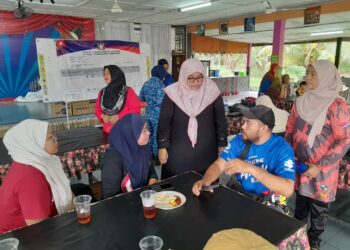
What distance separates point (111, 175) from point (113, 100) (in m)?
1.39

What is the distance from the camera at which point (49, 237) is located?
3.45 ft

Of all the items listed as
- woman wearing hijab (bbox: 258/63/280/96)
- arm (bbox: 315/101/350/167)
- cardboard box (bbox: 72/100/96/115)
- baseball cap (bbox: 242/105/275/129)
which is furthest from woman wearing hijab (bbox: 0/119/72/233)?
woman wearing hijab (bbox: 258/63/280/96)

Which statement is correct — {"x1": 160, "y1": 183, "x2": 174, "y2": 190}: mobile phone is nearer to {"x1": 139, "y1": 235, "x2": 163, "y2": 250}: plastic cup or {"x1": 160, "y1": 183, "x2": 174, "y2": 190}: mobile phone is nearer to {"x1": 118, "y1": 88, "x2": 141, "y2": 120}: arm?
{"x1": 139, "y1": 235, "x2": 163, "y2": 250}: plastic cup

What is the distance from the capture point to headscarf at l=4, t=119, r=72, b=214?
132cm

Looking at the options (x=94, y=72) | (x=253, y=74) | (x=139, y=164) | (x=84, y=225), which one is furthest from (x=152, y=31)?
(x=84, y=225)

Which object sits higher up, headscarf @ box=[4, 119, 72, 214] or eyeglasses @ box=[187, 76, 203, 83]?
eyeglasses @ box=[187, 76, 203, 83]

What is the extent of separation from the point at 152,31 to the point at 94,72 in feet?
14.2

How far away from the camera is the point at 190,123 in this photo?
6.48 feet

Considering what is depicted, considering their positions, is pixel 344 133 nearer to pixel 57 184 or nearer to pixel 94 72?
pixel 57 184

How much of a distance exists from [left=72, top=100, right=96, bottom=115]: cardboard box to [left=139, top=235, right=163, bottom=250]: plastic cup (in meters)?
4.27

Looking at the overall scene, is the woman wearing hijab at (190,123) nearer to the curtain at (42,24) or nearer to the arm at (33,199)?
the arm at (33,199)

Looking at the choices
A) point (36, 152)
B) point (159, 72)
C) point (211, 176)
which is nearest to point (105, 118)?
point (159, 72)

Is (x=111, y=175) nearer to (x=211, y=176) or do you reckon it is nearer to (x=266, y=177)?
(x=211, y=176)

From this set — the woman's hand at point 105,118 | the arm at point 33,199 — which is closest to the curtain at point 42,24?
the woman's hand at point 105,118
